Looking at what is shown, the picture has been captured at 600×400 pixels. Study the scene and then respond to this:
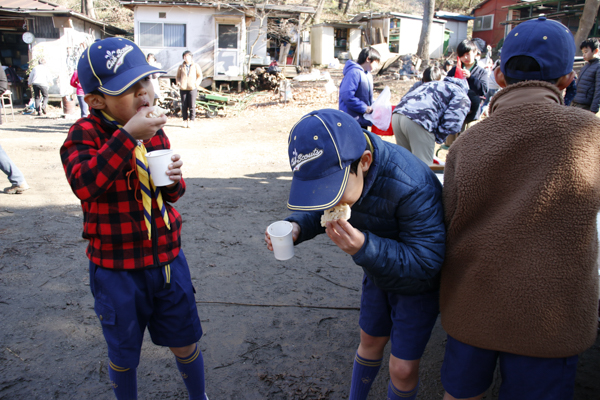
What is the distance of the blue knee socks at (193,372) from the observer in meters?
2.06

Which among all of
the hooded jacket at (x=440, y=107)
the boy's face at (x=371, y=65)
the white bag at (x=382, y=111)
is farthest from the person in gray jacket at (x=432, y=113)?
the boy's face at (x=371, y=65)

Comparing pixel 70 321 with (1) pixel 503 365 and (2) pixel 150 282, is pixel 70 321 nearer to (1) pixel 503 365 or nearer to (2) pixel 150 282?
(2) pixel 150 282

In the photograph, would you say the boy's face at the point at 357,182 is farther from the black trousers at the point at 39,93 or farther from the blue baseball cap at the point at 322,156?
the black trousers at the point at 39,93

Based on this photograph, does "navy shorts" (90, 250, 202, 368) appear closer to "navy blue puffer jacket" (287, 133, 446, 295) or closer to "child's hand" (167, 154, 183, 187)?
"child's hand" (167, 154, 183, 187)

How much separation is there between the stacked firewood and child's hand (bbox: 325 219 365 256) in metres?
19.3

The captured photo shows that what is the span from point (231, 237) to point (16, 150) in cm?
716

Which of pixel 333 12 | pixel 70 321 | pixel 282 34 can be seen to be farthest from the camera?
pixel 333 12

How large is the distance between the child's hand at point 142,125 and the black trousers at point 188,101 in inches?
455

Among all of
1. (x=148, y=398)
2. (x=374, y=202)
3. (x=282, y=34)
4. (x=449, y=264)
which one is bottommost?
(x=148, y=398)

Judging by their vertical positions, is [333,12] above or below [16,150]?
above

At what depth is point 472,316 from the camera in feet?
4.79

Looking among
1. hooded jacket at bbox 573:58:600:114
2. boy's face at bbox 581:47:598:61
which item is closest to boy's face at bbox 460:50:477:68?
boy's face at bbox 581:47:598:61

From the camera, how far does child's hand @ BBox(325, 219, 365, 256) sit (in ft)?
4.68

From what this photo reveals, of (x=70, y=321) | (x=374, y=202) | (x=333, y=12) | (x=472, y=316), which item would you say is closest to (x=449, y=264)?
(x=472, y=316)
